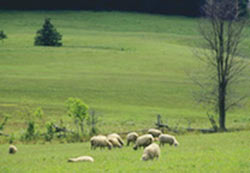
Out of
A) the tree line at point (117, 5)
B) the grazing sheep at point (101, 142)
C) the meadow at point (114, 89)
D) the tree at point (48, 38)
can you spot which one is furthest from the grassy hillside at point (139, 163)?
the tree line at point (117, 5)

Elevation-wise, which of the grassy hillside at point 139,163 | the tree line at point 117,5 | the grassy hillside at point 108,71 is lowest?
the grassy hillside at point 108,71

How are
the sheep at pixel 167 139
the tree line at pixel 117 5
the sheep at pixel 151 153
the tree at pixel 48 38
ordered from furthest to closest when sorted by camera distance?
1. the tree line at pixel 117 5
2. the tree at pixel 48 38
3. the sheep at pixel 167 139
4. the sheep at pixel 151 153

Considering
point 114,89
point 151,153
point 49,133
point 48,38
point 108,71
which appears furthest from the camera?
point 48,38

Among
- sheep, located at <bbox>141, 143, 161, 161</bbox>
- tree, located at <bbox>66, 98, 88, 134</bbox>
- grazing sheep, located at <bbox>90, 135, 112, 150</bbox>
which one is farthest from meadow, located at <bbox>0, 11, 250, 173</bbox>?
tree, located at <bbox>66, 98, 88, 134</bbox>

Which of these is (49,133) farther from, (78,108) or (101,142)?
(101,142)

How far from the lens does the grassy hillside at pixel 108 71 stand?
4947 centimetres

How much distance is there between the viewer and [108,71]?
68.7 metres

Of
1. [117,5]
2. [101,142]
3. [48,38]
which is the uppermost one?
[101,142]

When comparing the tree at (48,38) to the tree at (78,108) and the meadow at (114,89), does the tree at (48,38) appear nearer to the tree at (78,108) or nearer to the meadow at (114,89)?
the meadow at (114,89)

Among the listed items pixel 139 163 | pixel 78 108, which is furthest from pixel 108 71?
pixel 139 163

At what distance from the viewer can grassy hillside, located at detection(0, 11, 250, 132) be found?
4947cm

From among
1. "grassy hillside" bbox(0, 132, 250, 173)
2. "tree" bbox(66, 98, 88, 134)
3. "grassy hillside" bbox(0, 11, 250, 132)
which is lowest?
"grassy hillside" bbox(0, 11, 250, 132)

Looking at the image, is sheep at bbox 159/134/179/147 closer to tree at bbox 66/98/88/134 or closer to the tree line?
tree at bbox 66/98/88/134

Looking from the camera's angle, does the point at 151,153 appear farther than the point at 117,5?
No
